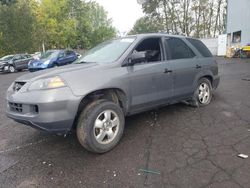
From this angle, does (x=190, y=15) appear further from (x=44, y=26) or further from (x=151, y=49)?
(x=151, y=49)

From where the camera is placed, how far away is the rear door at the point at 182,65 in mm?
5129

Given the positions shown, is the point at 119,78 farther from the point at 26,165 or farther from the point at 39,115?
the point at 26,165

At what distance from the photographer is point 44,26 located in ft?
127

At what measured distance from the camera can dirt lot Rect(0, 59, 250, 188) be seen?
318 centimetres

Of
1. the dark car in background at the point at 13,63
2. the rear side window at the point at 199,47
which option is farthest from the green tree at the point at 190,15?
the rear side window at the point at 199,47

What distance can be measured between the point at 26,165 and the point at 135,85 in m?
2.03

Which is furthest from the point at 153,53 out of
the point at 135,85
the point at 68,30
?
the point at 68,30

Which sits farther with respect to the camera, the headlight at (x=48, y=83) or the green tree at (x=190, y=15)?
the green tree at (x=190, y=15)

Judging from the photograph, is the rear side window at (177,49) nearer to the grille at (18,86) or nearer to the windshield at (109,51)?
the windshield at (109,51)

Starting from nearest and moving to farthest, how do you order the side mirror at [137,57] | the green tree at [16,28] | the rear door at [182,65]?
the side mirror at [137,57], the rear door at [182,65], the green tree at [16,28]

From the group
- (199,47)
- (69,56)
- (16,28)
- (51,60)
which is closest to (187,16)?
(16,28)

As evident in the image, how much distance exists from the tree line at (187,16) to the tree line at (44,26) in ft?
38.3

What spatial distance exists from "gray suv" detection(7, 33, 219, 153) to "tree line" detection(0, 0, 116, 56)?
2189 centimetres

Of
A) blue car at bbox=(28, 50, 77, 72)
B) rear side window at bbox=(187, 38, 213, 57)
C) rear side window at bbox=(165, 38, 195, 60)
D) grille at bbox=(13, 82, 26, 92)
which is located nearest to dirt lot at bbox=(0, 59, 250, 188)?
grille at bbox=(13, 82, 26, 92)
